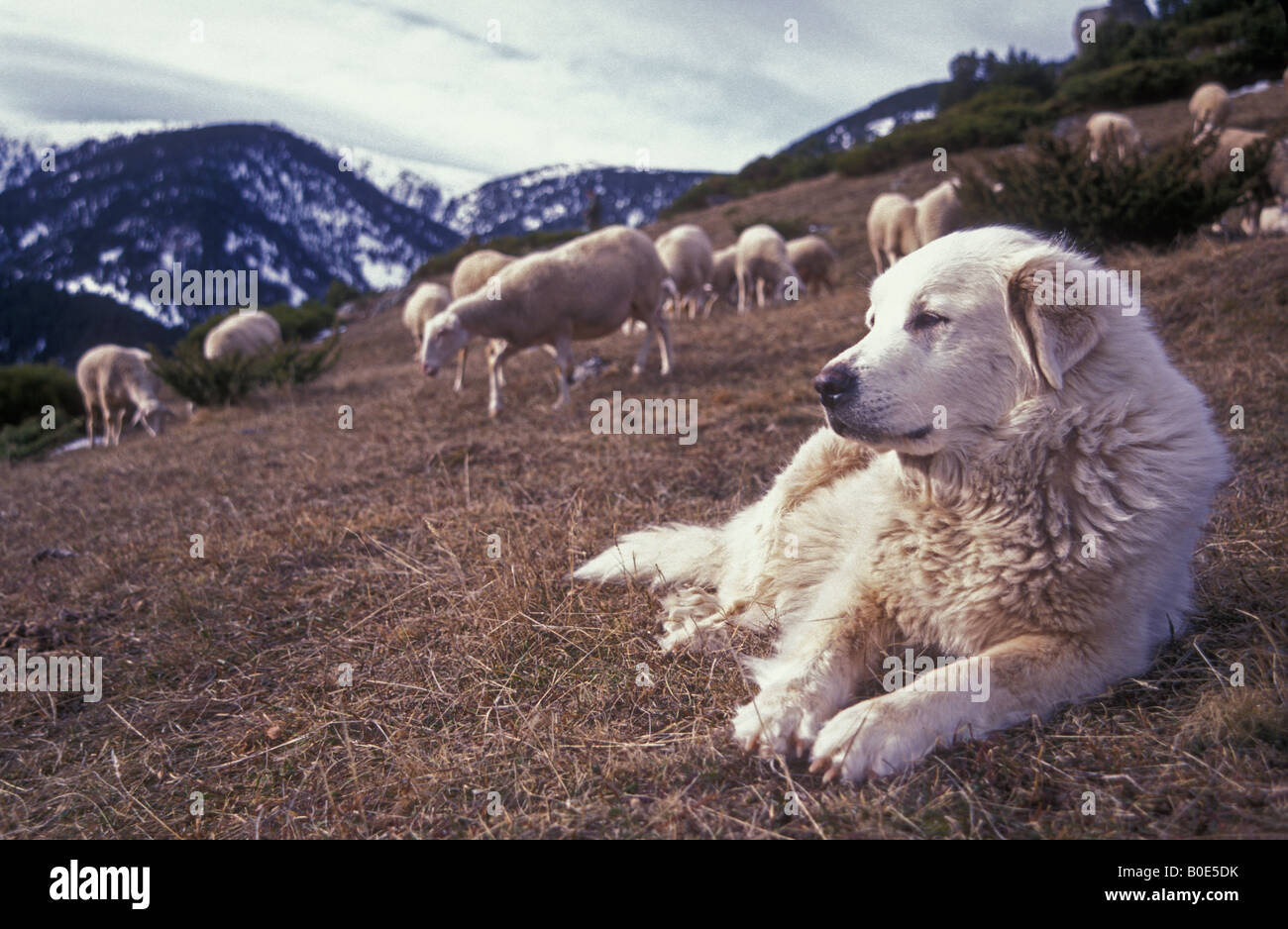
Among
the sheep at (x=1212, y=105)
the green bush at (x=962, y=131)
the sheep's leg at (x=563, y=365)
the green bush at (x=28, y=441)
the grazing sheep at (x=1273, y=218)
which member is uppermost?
the green bush at (x=962, y=131)

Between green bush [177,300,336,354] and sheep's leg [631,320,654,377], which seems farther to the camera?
green bush [177,300,336,354]

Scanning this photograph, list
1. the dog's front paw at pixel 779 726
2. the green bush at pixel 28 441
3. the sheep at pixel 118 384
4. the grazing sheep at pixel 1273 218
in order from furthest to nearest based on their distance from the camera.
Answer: the sheep at pixel 118 384 < the grazing sheep at pixel 1273 218 < the green bush at pixel 28 441 < the dog's front paw at pixel 779 726

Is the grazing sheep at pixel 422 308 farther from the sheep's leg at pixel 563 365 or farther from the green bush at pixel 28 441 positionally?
the sheep's leg at pixel 563 365

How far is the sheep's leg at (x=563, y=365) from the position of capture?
848cm

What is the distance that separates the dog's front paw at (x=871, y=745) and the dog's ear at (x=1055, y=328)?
1000 millimetres

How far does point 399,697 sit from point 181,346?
1221 centimetres

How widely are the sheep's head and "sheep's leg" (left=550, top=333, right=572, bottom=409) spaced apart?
4.06ft

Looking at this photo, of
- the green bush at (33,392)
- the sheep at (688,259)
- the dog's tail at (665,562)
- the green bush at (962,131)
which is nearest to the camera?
the dog's tail at (665,562)

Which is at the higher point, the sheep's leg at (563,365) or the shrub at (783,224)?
the shrub at (783,224)

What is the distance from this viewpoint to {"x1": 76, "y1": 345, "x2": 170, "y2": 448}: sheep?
46.3ft

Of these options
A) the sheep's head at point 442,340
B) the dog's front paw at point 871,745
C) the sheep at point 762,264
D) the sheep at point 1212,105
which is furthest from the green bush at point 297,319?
the dog's front paw at point 871,745

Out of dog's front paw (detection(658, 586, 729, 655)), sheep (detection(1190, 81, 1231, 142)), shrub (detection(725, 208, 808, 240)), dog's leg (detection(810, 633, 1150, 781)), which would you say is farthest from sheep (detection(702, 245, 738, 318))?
dog's leg (detection(810, 633, 1150, 781))

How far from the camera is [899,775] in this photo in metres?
1.82

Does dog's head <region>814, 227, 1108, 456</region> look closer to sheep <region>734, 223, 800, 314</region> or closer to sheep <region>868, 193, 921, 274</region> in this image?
sheep <region>868, 193, 921, 274</region>
